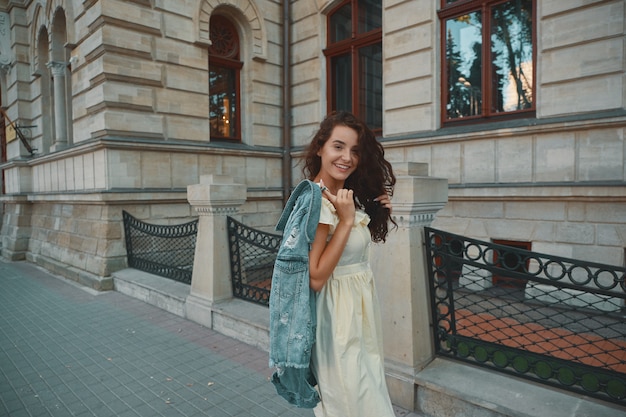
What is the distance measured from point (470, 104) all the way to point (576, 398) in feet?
21.1

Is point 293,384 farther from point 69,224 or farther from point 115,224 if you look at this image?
point 69,224

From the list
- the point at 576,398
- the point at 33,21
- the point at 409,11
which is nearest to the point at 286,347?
the point at 576,398

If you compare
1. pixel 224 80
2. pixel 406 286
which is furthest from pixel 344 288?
pixel 224 80

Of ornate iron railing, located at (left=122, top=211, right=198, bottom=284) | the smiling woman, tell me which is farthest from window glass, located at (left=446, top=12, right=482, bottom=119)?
the smiling woman

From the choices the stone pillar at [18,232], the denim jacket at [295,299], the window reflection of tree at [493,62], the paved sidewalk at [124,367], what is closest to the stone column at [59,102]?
the stone pillar at [18,232]

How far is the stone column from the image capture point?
38.2 ft

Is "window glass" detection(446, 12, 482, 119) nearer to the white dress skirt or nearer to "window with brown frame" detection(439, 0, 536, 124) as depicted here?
"window with brown frame" detection(439, 0, 536, 124)

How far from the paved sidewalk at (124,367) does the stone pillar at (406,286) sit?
0.36m

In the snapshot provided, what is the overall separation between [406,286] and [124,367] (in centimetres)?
348

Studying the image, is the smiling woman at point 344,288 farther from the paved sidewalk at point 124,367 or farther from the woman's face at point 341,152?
the paved sidewalk at point 124,367

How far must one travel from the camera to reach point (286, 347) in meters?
1.98

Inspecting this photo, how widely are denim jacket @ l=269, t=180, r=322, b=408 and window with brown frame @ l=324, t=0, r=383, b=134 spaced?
8.49 metres

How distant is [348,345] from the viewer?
2072 mm

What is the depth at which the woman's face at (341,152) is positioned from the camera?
2178 mm
